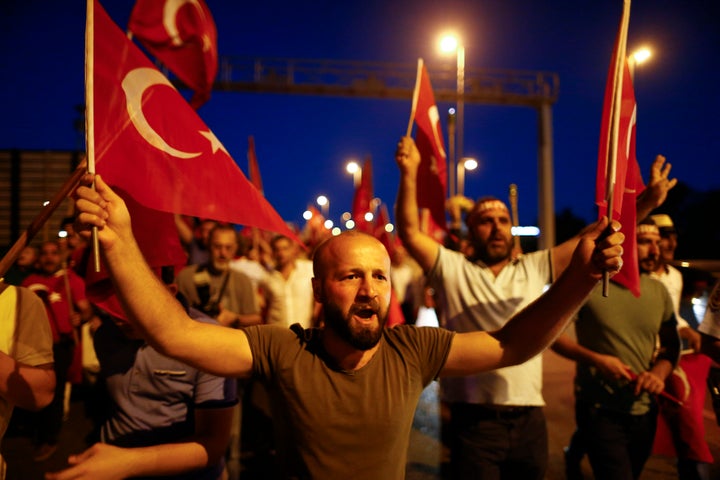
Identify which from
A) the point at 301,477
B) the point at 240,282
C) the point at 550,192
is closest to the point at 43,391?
the point at 301,477

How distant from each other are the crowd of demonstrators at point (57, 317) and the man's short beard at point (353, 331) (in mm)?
4757

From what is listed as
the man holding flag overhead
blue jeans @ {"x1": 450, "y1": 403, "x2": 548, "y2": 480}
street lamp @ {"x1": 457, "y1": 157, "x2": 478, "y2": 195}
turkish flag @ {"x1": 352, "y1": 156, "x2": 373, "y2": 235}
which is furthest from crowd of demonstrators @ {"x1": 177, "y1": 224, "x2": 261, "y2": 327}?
street lamp @ {"x1": 457, "y1": 157, "x2": 478, "y2": 195}

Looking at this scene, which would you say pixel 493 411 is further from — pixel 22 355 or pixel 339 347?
pixel 22 355

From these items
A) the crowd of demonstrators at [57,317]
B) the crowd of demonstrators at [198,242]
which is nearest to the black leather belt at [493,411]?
the crowd of demonstrators at [198,242]

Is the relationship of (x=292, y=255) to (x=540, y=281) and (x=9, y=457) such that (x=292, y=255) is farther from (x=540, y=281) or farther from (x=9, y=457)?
(x=540, y=281)

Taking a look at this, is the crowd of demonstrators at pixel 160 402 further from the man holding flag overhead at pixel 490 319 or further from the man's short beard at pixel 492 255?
the man's short beard at pixel 492 255

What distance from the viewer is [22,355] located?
218 cm

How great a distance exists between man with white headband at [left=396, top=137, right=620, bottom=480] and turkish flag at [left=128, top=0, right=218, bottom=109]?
2078mm

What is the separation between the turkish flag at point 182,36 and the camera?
3.65m

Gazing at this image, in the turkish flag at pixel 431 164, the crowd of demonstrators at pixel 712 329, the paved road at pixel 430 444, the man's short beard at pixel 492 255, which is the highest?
the turkish flag at pixel 431 164

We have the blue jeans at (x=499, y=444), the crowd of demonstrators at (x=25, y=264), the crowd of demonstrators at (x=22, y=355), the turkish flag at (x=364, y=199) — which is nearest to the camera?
the crowd of demonstrators at (x=22, y=355)

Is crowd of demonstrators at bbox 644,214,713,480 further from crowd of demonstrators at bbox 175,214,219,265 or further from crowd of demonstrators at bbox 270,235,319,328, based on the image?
crowd of demonstrators at bbox 175,214,219,265

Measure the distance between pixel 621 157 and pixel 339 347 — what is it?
5.06 ft

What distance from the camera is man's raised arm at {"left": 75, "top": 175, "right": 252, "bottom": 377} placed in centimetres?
173
